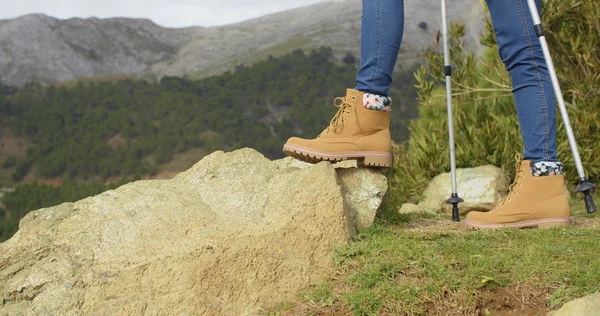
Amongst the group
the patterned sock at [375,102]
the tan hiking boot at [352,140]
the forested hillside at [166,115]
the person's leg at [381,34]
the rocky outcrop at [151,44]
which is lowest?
the forested hillside at [166,115]

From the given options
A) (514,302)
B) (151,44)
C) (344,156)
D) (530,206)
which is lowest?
(514,302)

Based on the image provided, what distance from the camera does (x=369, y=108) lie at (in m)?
3.58

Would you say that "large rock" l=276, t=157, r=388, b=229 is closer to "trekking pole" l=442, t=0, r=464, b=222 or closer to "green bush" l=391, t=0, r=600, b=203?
"trekking pole" l=442, t=0, r=464, b=222

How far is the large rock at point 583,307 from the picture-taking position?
2576 millimetres

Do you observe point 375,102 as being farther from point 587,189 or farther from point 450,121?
point 587,189

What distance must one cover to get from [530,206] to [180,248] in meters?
2.09

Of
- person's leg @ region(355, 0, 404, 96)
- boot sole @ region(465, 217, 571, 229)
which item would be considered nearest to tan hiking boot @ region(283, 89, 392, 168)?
person's leg @ region(355, 0, 404, 96)

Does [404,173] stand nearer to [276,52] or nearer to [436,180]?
[436,180]

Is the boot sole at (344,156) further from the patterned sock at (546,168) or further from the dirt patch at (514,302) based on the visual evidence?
the dirt patch at (514,302)

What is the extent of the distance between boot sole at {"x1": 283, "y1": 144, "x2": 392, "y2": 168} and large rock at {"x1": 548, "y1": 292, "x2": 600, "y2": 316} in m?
1.33

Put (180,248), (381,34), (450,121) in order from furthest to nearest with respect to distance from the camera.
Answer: (450,121)
(381,34)
(180,248)

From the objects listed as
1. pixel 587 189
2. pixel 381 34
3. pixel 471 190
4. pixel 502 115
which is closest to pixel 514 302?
pixel 587 189

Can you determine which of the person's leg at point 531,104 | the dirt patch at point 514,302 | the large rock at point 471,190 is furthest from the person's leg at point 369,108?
the large rock at point 471,190

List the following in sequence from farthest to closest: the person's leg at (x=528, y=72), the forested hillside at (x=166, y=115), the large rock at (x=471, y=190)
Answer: the forested hillside at (x=166, y=115) < the large rock at (x=471, y=190) < the person's leg at (x=528, y=72)
